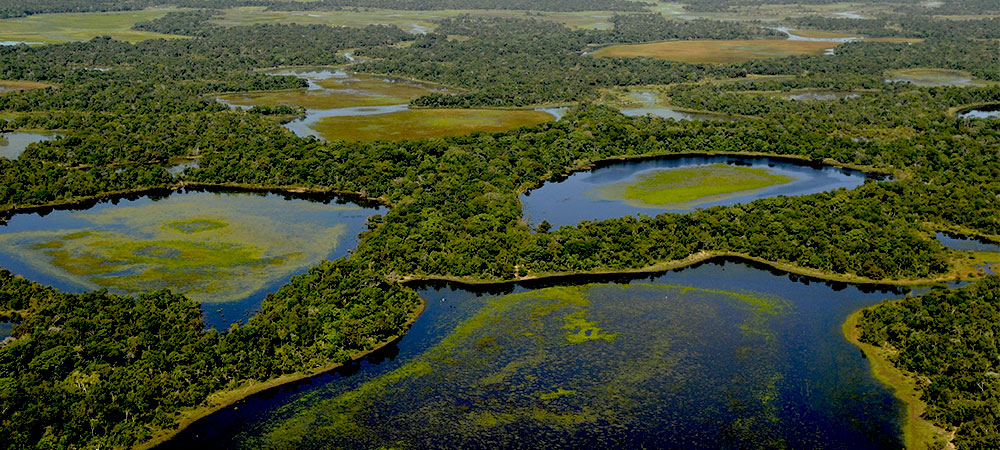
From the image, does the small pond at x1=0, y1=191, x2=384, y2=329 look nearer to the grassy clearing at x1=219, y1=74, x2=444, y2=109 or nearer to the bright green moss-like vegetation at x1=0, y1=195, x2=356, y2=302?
the bright green moss-like vegetation at x1=0, y1=195, x2=356, y2=302

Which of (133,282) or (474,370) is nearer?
(474,370)

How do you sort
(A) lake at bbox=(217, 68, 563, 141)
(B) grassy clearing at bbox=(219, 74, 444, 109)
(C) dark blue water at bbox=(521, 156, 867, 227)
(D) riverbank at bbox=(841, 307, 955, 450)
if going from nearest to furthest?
(D) riverbank at bbox=(841, 307, 955, 450) < (C) dark blue water at bbox=(521, 156, 867, 227) < (A) lake at bbox=(217, 68, 563, 141) < (B) grassy clearing at bbox=(219, 74, 444, 109)

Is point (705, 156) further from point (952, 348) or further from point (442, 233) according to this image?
point (952, 348)

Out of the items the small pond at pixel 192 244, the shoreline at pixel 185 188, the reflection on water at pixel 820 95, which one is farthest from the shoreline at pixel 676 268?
the reflection on water at pixel 820 95

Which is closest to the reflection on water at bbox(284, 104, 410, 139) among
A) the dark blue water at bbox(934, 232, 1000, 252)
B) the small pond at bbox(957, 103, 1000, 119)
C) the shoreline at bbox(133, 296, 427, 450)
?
the shoreline at bbox(133, 296, 427, 450)

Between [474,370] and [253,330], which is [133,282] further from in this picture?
[474,370]

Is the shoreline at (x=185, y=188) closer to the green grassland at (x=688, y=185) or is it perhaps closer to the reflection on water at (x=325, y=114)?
the reflection on water at (x=325, y=114)

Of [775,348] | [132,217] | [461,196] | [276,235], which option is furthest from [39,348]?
[775,348]

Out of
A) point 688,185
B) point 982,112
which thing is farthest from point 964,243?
point 982,112
